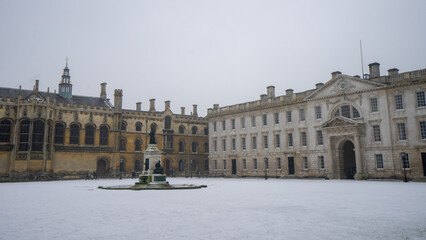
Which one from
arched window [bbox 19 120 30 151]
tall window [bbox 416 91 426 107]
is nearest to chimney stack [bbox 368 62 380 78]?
tall window [bbox 416 91 426 107]

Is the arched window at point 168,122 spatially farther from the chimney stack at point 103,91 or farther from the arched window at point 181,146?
the chimney stack at point 103,91

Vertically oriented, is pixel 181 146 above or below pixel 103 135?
below

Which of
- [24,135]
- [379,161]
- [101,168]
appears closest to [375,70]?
[379,161]

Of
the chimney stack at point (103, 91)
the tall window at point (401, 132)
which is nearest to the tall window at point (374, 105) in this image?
the tall window at point (401, 132)

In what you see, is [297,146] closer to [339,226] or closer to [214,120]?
[214,120]

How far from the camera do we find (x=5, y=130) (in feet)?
154

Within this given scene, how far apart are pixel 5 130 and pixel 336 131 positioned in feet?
145

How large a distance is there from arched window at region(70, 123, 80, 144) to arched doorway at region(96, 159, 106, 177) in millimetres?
4951

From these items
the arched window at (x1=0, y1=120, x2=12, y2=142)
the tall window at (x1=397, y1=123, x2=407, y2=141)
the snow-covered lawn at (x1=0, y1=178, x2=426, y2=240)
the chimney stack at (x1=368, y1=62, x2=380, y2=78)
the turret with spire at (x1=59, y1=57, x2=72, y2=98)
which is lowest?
the snow-covered lawn at (x1=0, y1=178, x2=426, y2=240)

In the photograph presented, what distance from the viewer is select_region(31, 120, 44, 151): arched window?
157ft

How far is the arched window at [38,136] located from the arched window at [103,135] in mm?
9677

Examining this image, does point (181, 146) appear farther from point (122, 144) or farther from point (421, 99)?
point (421, 99)

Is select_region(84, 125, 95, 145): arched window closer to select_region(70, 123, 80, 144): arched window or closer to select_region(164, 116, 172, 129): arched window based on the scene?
select_region(70, 123, 80, 144): arched window

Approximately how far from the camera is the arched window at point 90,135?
5497 centimetres
